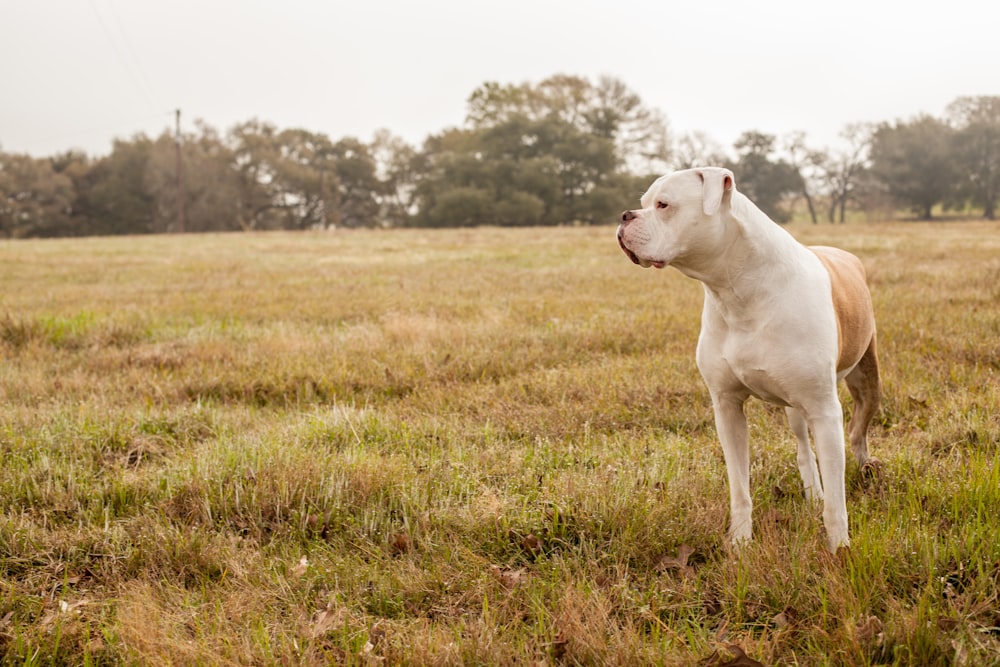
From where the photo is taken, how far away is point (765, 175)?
2288 inches

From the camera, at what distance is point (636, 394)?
18.3 feet

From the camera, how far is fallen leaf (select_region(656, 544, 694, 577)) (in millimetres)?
3117

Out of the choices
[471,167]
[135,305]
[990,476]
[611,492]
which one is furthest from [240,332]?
[471,167]

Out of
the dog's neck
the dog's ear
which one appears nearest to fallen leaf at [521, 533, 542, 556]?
the dog's neck

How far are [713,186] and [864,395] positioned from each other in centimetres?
195

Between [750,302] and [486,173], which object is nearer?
[750,302]

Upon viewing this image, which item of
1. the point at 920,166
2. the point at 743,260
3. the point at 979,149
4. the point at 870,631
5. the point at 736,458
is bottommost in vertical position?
the point at 870,631

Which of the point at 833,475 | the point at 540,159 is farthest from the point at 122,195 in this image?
the point at 833,475

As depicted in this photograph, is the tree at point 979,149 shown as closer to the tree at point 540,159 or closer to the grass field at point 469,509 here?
the tree at point 540,159

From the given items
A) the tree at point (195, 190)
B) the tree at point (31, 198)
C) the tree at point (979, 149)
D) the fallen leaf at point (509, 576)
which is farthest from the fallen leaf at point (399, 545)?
the tree at point (31, 198)

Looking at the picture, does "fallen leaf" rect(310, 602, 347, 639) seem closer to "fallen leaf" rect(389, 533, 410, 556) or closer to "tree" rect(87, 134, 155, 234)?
"fallen leaf" rect(389, 533, 410, 556)

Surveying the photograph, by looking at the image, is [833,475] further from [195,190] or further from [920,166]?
[195,190]

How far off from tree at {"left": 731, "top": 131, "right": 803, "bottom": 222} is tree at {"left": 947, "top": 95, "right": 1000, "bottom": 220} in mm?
11713

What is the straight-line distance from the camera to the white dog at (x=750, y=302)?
10.5ft
